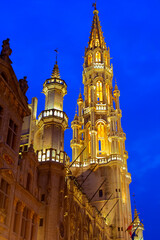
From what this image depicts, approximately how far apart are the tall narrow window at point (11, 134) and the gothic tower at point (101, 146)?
1163 inches

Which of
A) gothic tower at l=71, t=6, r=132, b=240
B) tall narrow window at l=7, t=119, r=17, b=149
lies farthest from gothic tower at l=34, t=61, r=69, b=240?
gothic tower at l=71, t=6, r=132, b=240

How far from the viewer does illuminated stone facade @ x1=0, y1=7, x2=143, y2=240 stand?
28.4m

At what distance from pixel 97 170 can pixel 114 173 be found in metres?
4.09

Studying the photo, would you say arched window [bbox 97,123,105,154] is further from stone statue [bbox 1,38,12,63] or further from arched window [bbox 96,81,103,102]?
stone statue [bbox 1,38,12,63]

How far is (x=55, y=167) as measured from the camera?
38.2 m

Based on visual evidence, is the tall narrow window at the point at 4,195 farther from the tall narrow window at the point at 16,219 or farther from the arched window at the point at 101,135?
the arched window at the point at 101,135

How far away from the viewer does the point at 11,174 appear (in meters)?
27.6

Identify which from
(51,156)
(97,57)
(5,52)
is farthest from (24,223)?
(97,57)

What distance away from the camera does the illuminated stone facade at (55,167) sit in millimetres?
28406

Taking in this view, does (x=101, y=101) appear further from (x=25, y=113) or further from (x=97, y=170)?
(x=25, y=113)

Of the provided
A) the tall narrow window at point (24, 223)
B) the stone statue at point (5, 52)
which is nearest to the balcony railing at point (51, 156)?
the tall narrow window at point (24, 223)

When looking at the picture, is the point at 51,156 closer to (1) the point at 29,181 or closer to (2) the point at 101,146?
(1) the point at 29,181

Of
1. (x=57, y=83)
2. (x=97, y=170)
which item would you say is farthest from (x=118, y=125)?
(x=57, y=83)

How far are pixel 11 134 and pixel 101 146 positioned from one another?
4969cm
